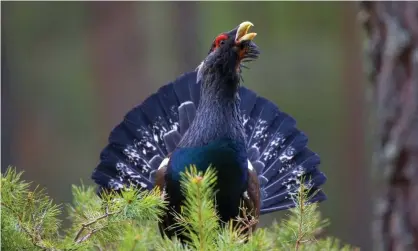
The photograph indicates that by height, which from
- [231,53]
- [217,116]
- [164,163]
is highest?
[231,53]

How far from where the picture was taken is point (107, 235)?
102cm

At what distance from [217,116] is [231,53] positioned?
0.45 feet

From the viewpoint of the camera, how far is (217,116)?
5.13 feet

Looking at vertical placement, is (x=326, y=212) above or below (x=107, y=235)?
below

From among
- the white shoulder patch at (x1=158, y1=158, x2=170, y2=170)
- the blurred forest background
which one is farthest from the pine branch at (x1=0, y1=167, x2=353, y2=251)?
the blurred forest background

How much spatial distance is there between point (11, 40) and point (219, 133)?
86.7 inches

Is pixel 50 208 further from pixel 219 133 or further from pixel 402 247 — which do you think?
pixel 402 247

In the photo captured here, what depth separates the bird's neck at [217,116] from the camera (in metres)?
1.55

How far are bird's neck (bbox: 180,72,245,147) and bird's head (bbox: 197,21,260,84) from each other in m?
0.02

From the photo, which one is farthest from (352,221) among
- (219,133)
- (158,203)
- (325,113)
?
(158,203)

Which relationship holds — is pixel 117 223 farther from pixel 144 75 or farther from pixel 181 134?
pixel 144 75

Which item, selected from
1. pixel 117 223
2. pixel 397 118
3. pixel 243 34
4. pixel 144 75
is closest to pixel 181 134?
pixel 243 34

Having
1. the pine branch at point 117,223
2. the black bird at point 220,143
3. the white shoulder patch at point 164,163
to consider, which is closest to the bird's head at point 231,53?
the black bird at point 220,143

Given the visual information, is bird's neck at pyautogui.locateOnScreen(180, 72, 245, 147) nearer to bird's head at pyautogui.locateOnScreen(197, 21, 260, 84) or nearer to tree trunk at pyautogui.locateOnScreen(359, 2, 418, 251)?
bird's head at pyautogui.locateOnScreen(197, 21, 260, 84)
